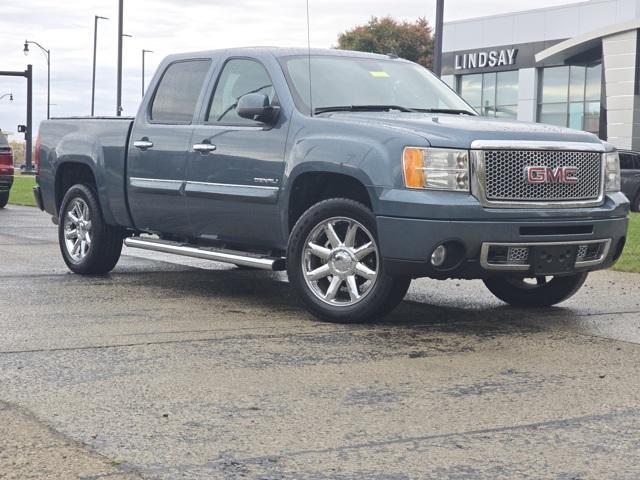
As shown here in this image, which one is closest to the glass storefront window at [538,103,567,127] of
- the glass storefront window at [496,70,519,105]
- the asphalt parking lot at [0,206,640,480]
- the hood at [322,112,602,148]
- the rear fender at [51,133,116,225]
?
the glass storefront window at [496,70,519,105]

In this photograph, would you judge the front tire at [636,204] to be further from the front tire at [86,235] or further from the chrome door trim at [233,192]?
the chrome door trim at [233,192]

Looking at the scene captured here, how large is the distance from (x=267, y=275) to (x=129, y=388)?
538 cm

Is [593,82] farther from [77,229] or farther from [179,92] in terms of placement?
[179,92]

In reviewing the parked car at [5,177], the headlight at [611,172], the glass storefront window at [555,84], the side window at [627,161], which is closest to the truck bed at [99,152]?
the headlight at [611,172]

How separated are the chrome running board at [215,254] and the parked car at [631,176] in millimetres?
20460

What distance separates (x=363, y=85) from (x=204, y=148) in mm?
1228

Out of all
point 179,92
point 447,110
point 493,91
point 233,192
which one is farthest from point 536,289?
point 493,91

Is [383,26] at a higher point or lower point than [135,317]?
higher

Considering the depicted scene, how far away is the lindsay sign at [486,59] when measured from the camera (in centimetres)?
4988

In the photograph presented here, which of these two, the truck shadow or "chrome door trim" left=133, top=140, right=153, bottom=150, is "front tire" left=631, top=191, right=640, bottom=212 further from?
"chrome door trim" left=133, top=140, right=153, bottom=150

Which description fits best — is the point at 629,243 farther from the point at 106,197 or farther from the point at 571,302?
the point at 106,197

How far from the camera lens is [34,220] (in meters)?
18.8

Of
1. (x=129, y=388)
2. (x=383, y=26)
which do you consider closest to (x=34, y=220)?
(x=129, y=388)

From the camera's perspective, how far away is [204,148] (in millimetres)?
8586
